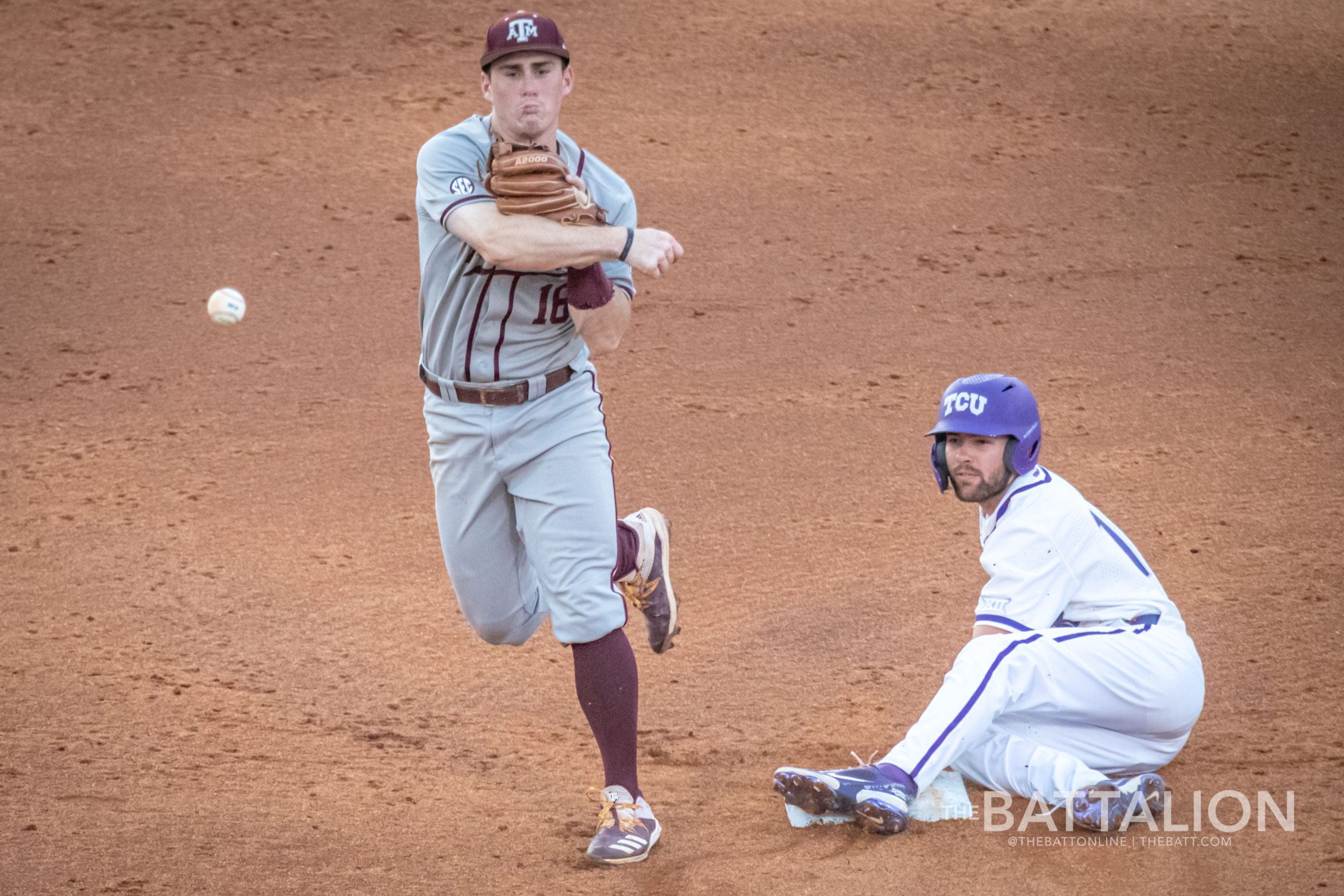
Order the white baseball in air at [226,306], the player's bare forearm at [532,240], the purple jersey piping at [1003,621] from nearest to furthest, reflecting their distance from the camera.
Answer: the player's bare forearm at [532,240]
the purple jersey piping at [1003,621]
the white baseball in air at [226,306]

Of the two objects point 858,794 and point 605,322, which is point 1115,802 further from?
point 605,322

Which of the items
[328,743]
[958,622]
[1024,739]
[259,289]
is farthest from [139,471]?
[1024,739]

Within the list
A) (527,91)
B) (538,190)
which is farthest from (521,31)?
(538,190)

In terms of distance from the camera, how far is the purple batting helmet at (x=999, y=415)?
404cm

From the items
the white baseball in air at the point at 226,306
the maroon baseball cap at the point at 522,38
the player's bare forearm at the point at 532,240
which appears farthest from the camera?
the white baseball in air at the point at 226,306

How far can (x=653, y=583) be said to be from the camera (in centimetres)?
434

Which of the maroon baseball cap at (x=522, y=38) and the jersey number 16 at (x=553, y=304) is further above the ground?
the maroon baseball cap at (x=522, y=38)

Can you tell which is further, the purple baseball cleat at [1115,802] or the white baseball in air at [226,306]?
the white baseball in air at [226,306]

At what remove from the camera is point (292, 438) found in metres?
6.98

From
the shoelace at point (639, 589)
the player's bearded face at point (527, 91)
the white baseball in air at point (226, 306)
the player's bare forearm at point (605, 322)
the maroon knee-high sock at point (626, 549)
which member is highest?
the player's bearded face at point (527, 91)

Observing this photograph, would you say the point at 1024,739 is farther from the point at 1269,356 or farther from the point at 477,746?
the point at 1269,356

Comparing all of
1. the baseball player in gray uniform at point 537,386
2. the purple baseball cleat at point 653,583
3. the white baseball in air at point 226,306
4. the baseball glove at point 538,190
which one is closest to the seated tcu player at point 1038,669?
the baseball player in gray uniform at point 537,386

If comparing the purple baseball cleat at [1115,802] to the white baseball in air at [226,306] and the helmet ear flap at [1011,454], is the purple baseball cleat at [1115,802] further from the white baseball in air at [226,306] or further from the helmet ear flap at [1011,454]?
the white baseball in air at [226,306]

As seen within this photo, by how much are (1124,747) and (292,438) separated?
4.63 metres
